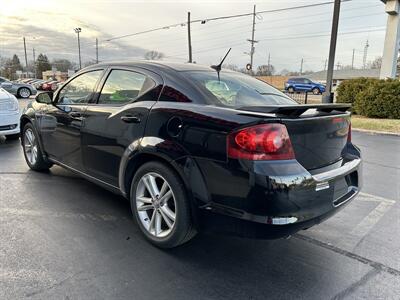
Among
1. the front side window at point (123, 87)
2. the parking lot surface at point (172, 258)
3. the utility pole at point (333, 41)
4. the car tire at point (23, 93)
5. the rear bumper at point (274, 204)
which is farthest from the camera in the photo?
the car tire at point (23, 93)

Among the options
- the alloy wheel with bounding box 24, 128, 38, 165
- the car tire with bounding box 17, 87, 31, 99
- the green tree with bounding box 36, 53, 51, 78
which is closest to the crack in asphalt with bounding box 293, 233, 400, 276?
the alloy wheel with bounding box 24, 128, 38, 165

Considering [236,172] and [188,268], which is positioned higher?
[236,172]

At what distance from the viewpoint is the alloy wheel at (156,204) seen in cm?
298

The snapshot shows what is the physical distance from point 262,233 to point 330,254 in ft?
3.20

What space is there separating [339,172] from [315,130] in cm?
43

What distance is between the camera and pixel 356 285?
8.57ft

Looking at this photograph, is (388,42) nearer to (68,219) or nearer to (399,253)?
(399,253)

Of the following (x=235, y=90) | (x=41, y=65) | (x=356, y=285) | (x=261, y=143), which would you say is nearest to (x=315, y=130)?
(x=261, y=143)

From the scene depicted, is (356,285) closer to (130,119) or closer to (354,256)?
(354,256)

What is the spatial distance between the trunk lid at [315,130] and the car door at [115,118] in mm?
1011

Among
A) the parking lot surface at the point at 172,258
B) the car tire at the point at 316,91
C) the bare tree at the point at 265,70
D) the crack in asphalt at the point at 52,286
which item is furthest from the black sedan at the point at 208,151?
the bare tree at the point at 265,70

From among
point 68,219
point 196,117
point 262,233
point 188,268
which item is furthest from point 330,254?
point 68,219

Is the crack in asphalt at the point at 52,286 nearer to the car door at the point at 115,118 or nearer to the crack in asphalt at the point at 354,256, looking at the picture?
the car door at the point at 115,118

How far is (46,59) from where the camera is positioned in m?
113
